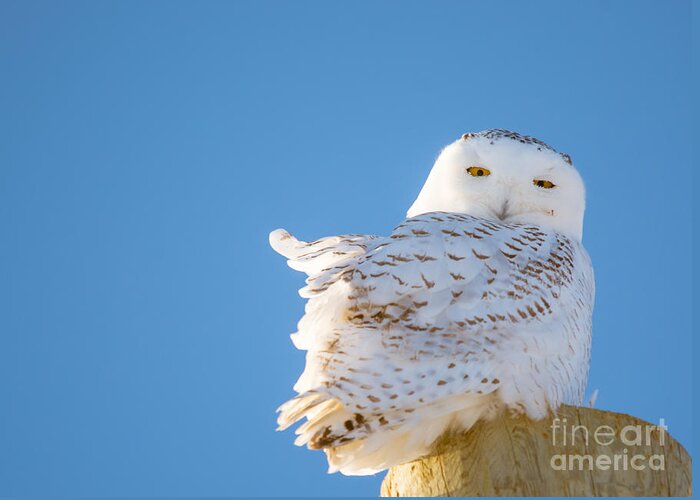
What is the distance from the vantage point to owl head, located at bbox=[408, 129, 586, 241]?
4.41m

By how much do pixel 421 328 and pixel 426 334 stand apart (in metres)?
0.03

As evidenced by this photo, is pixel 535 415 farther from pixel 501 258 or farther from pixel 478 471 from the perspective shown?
pixel 501 258

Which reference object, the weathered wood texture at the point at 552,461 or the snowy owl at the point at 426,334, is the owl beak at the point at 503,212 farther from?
the weathered wood texture at the point at 552,461

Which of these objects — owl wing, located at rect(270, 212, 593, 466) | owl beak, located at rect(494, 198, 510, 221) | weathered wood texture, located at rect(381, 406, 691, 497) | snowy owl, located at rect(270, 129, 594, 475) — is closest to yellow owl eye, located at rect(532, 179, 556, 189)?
owl beak, located at rect(494, 198, 510, 221)

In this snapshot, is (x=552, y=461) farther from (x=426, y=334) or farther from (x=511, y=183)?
(x=511, y=183)

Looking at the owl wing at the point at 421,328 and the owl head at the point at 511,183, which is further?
the owl head at the point at 511,183

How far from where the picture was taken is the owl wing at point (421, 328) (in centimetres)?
314

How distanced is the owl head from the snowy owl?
486 millimetres

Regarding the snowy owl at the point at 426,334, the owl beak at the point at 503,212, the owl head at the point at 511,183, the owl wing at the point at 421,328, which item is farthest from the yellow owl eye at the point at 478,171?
the owl wing at the point at 421,328

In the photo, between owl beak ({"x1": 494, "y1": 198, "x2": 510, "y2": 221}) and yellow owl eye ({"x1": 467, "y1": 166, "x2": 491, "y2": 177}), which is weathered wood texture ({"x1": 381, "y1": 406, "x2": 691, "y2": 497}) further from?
yellow owl eye ({"x1": 467, "y1": 166, "x2": 491, "y2": 177})

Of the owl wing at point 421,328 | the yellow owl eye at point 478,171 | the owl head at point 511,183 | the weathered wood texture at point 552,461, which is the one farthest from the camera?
the yellow owl eye at point 478,171

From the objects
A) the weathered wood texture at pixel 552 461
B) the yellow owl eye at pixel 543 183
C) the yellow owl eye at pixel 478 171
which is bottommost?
the weathered wood texture at pixel 552 461

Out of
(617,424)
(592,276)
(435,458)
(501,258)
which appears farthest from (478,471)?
(592,276)

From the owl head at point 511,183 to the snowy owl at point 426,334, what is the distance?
486mm
